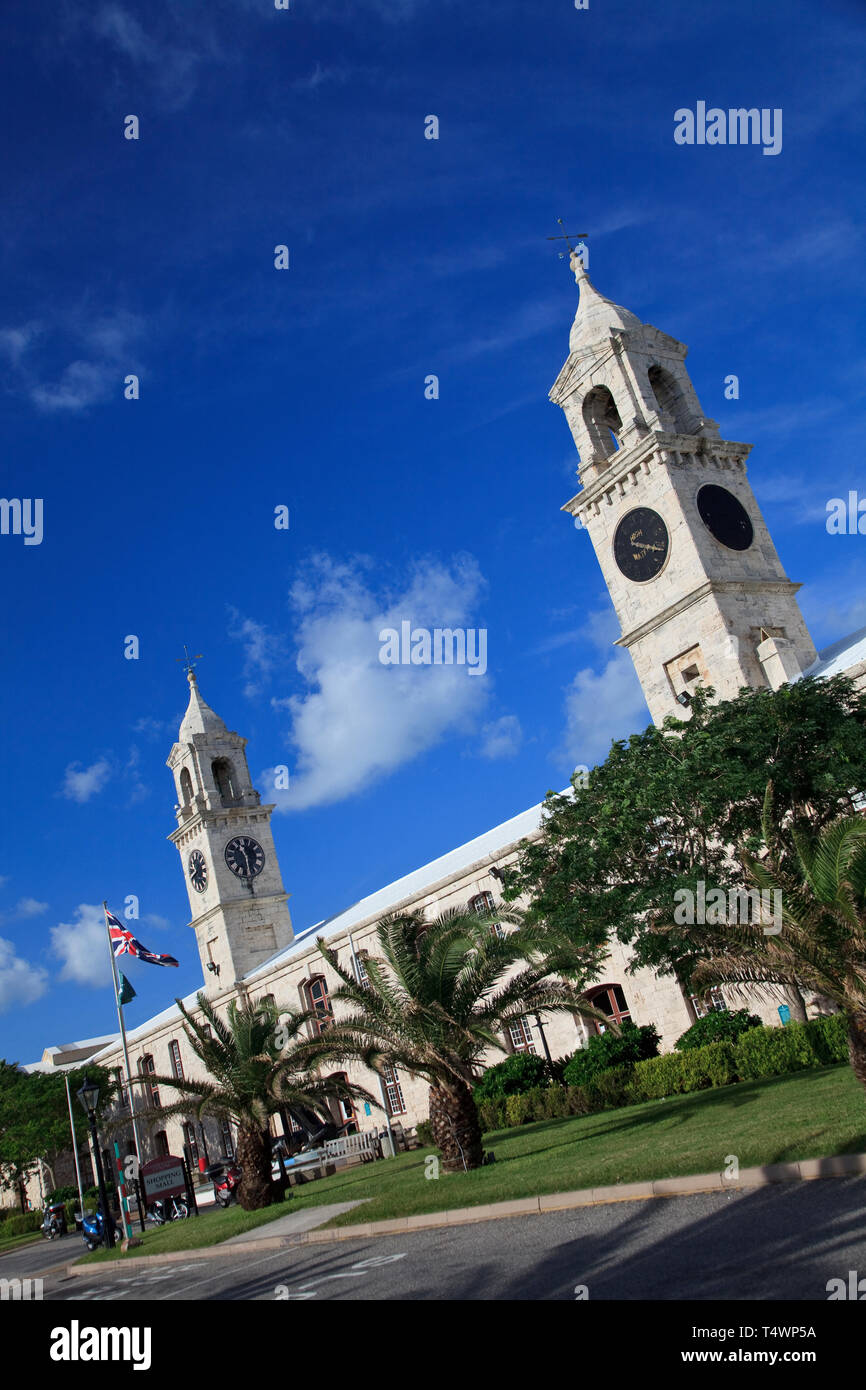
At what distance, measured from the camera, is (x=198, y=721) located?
5900 centimetres

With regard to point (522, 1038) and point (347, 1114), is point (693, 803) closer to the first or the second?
point (522, 1038)

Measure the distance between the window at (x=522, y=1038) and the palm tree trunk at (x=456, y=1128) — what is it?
1665 cm

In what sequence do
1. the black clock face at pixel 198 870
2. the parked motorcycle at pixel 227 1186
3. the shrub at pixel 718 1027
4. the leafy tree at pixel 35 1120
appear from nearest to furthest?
the shrub at pixel 718 1027 < the parked motorcycle at pixel 227 1186 < the leafy tree at pixel 35 1120 < the black clock face at pixel 198 870

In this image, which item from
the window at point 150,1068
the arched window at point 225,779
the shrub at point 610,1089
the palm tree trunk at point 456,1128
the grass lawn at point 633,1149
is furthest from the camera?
the arched window at point 225,779

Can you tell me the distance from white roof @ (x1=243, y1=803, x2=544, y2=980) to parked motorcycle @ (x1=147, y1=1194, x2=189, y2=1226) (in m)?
13.1

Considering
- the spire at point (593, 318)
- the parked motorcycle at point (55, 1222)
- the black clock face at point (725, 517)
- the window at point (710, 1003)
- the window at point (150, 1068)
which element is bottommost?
the parked motorcycle at point (55, 1222)

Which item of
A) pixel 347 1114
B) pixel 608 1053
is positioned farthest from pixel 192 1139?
pixel 608 1053

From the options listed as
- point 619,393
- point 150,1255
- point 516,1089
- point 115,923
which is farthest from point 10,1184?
point 619,393

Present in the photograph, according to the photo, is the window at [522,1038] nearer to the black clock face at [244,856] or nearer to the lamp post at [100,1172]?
the lamp post at [100,1172]

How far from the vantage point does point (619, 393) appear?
35.9 m

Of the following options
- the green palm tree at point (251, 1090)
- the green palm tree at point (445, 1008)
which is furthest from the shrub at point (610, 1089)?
the green palm tree at point (445, 1008)

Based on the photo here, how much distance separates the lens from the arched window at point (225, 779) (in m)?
59.1

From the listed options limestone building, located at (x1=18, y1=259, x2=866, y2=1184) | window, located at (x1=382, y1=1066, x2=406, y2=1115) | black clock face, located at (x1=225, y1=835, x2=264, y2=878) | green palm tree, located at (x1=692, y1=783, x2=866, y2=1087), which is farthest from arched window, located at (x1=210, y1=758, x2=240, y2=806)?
green palm tree, located at (x1=692, y1=783, x2=866, y2=1087)
